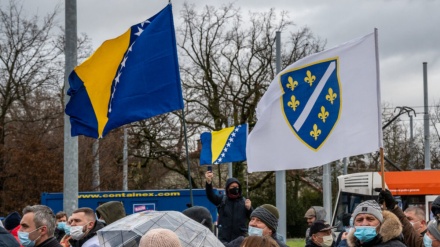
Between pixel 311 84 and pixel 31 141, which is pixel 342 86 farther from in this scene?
pixel 31 141

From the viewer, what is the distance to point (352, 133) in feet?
30.3

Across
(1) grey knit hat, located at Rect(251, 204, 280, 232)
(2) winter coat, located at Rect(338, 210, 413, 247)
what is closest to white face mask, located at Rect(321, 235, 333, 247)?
(1) grey knit hat, located at Rect(251, 204, 280, 232)

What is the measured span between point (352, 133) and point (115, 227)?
16.3 ft

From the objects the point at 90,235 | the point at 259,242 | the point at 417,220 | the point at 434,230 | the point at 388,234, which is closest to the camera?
the point at 259,242

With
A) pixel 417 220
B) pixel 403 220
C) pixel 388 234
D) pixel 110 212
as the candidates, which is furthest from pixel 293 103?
pixel 388 234

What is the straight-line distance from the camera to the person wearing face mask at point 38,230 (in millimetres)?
7324

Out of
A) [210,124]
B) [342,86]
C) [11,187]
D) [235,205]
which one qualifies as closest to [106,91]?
[235,205]

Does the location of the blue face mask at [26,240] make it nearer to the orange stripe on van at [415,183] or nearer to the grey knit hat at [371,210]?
the grey knit hat at [371,210]

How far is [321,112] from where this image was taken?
31.6 feet

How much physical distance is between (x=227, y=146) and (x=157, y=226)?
17855mm

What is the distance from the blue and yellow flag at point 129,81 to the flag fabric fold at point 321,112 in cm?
121

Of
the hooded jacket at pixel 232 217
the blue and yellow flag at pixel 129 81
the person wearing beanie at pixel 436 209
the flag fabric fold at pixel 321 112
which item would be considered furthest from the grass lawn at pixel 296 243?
the person wearing beanie at pixel 436 209

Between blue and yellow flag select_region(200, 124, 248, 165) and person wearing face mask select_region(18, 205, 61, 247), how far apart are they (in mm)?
14466

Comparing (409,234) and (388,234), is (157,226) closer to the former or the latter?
(388,234)
